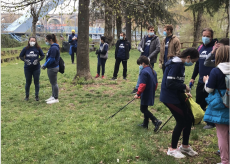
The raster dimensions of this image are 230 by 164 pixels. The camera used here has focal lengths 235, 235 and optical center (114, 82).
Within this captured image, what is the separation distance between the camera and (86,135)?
15.1ft

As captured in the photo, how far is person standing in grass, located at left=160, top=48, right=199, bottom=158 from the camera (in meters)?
3.44

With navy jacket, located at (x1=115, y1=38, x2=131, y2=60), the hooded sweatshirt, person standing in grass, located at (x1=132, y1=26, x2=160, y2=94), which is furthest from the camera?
navy jacket, located at (x1=115, y1=38, x2=131, y2=60)

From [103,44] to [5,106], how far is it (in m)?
4.39

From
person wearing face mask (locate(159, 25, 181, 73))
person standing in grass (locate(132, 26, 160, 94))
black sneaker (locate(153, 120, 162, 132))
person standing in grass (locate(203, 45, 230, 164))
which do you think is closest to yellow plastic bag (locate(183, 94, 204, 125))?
person standing in grass (locate(203, 45, 230, 164))

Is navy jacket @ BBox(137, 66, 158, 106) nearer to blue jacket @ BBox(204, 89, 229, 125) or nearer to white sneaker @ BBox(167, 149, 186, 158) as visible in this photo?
white sneaker @ BBox(167, 149, 186, 158)

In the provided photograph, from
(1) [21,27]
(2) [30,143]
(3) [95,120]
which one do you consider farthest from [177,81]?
(1) [21,27]

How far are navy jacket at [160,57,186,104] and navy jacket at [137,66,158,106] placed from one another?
80cm

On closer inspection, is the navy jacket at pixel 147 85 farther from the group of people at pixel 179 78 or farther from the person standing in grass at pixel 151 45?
the person standing in grass at pixel 151 45

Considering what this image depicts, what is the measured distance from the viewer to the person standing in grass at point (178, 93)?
3441 mm

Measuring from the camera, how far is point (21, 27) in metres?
41.9

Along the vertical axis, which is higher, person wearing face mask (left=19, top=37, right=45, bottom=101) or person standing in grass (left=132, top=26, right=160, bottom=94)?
person standing in grass (left=132, top=26, right=160, bottom=94)

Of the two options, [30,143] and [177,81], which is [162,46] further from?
[30,143]

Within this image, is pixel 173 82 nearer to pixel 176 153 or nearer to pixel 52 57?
pixel 176 153

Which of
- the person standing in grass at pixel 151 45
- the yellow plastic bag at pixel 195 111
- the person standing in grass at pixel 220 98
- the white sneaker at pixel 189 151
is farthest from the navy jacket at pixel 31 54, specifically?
the person standing in grass at pixel 220 98
